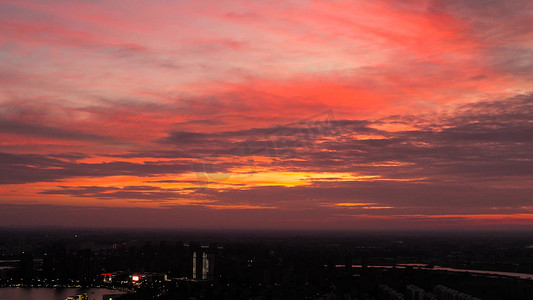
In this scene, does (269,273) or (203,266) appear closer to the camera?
(269,273)

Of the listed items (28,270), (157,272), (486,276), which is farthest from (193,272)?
(486,276)

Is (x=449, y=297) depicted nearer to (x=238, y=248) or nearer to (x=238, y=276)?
(x=238, y=276)

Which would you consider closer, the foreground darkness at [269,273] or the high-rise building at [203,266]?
the foreground darkness at [269,273]

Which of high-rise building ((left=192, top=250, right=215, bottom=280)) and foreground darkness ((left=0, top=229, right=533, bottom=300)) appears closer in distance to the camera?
foreground darkness ((left=0, top=229, right=533, bottom=300))

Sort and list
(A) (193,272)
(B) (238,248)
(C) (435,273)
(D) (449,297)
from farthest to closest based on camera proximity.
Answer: (B) (238,248), (A) (193,272), (C) (435,273), (D) (449,297)

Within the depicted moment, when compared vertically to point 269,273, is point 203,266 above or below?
above

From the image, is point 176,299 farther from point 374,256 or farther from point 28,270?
point 374,256

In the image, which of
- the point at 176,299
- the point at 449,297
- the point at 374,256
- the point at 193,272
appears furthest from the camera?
the point at 374,256

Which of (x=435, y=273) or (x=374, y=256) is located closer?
(x=435, y=273)

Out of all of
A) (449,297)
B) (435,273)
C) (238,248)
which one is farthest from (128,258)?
(449,297)
